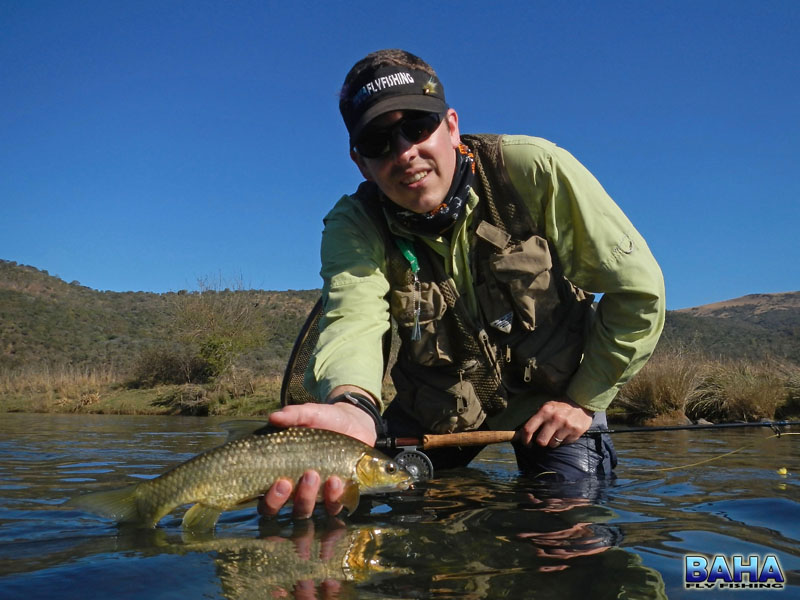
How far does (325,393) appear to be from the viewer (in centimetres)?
397

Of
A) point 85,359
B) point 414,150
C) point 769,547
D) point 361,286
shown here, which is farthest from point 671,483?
point 85,359

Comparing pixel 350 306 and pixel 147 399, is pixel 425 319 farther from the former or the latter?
pixel 147 399

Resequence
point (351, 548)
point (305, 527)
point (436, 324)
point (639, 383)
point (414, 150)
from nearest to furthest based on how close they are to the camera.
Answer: point (351, 548), point (305, 527), point (414, 150), point (436, 324), point (639, 383)

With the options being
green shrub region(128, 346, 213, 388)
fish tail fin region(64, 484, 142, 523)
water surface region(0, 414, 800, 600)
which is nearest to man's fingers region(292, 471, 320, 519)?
water surface region(0, 414, 800, 600)

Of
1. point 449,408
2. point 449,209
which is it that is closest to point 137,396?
point 449,408

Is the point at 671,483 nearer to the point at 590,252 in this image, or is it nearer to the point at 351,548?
Result: the point at 590,252

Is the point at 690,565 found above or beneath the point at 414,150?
beneath

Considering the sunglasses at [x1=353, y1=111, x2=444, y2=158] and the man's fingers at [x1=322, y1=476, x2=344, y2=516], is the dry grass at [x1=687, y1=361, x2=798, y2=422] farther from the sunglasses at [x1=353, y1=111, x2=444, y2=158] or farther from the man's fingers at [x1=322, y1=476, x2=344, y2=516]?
the man's fingers at [x1=322, y1=476, x2=344, y2=516]

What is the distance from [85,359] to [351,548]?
57.1 m

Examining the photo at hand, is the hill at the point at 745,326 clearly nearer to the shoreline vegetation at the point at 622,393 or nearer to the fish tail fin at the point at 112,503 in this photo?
the shoreline vegetation at the point at 622,393

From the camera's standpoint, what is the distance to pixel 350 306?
14.3ft

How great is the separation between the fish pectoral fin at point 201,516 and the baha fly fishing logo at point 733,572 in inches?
88.3

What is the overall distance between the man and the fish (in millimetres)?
203

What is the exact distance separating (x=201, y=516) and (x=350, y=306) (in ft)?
5.06
